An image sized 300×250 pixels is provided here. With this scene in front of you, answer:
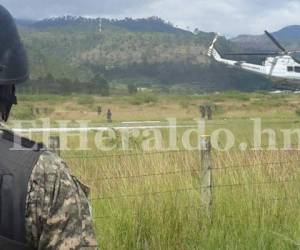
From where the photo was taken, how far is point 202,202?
6.04 m

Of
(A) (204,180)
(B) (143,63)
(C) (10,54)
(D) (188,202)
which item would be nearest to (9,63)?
(C) (10,54)

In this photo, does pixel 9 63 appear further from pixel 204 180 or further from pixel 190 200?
pixel 204 180

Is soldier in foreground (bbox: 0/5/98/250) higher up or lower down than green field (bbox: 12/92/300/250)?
higher up

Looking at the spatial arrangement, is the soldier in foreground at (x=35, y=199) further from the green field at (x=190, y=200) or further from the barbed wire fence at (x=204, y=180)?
the barbed wire fence at (x=204, y=180)

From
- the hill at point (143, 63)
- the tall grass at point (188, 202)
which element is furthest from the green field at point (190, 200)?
the hill at point (143, 63)

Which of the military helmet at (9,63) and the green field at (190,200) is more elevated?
the military helmet at (9,63)

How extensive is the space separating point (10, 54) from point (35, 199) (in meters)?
0.41

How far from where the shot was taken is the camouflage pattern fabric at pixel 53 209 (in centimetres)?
178

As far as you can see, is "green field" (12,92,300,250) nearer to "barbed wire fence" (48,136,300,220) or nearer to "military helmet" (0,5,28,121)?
"barbed wire fence" (48,136,300,220)

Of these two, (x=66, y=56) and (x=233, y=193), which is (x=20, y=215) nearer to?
(x=233, y=193)

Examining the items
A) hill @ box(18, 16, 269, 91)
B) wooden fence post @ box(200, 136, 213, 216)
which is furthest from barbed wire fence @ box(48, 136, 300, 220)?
hill @ box(18, 16, 269, 91)

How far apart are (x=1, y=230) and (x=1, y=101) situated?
347 mm

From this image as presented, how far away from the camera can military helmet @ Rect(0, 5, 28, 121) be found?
73.0 inches

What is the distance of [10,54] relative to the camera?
6.19 feet
